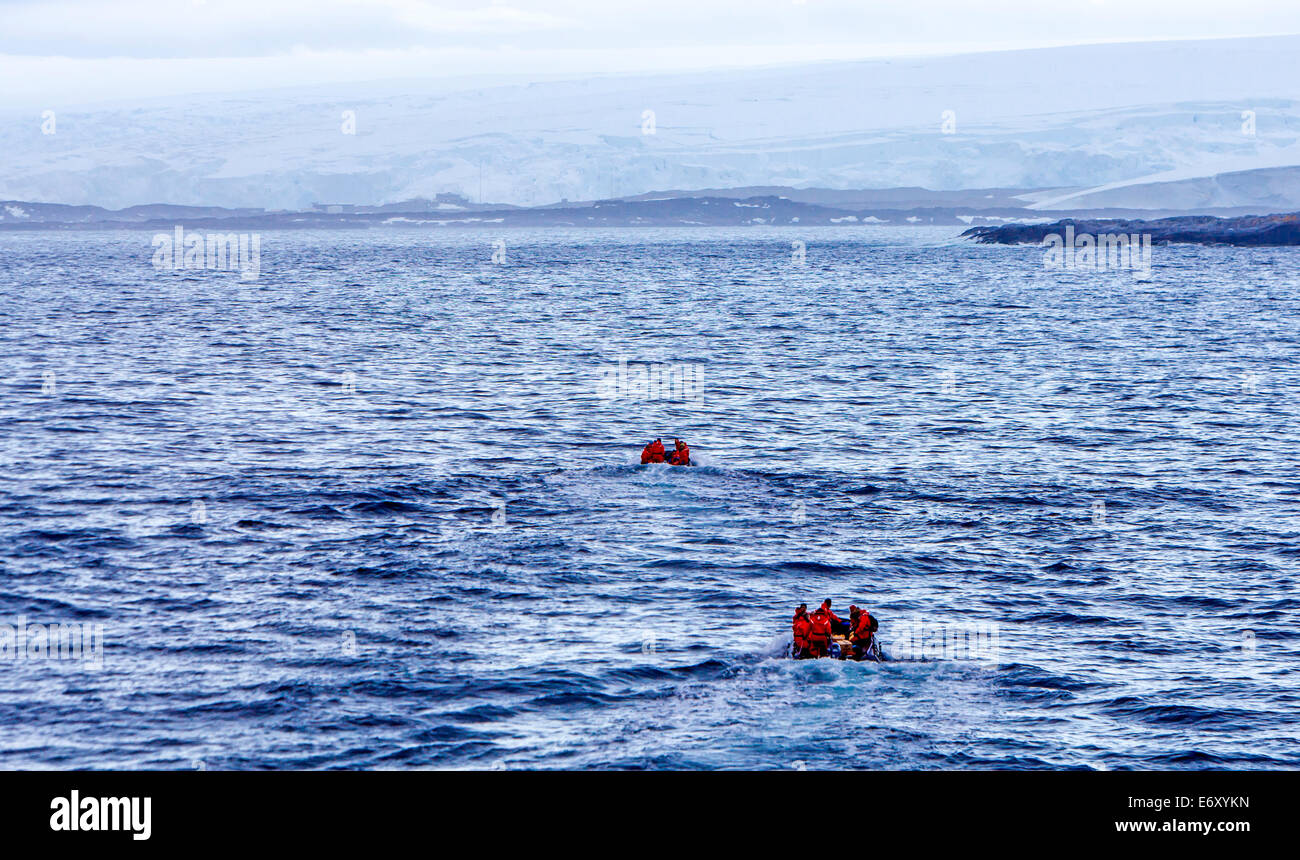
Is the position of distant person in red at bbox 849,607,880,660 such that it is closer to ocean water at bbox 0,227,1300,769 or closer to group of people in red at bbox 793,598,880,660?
group of people in red at bbox 793,598,880,660

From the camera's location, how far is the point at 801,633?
33.5 metres

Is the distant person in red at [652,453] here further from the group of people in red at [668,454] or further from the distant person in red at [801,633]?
the distant person in red at [801,633]

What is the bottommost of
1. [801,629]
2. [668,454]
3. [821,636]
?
[821,636]

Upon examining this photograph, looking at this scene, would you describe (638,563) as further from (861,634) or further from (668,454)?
(668,454)

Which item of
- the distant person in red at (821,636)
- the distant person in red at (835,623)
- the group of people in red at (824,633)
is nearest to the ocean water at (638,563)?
the distant person in red at (821,636)

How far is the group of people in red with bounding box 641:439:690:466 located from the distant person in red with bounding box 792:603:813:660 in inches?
865

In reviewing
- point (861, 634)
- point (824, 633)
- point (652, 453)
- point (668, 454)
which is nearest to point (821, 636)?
point (824, 633)

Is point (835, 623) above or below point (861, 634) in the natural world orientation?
Result: above

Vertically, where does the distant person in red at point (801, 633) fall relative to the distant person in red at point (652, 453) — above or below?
below

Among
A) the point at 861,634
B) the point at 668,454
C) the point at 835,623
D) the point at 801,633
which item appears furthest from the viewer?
the point at 668,454

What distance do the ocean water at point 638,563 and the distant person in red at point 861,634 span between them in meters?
0.84

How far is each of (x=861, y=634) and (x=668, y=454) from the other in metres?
23.6

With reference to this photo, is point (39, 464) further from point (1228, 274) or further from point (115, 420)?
point (1228, 274)

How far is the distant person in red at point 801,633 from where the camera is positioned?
3344cm
